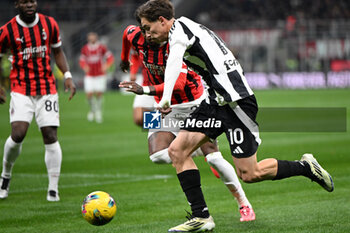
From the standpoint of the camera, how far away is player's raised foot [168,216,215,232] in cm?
579

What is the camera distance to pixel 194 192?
19.3 feet

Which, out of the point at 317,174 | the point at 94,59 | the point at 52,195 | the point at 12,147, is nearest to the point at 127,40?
the point at 12,147

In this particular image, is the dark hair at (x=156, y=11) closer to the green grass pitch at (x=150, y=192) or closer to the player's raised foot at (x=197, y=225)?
the player's raised foot at (x=197, y=225)

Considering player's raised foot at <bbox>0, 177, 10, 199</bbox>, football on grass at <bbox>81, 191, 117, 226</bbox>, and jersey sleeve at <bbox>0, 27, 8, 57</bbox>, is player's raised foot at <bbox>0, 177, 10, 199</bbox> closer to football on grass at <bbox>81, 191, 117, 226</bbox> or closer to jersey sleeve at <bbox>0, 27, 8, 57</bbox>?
jersey sleeve at <bbox>0, 27, 8, 57</bbox>

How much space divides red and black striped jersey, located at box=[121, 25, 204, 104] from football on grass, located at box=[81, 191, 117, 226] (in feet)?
4.18

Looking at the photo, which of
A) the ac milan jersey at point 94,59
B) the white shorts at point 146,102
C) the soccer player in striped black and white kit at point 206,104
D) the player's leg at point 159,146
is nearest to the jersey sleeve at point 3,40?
the player's leg at point 159,146

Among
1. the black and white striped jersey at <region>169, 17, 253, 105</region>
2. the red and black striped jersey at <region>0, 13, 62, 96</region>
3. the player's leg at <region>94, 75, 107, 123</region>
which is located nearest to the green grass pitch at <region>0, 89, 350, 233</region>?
the black and white striped jersey at <region>169, 17, 253, 105</region>

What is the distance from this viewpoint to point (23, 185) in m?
8.99

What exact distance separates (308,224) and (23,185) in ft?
14.7

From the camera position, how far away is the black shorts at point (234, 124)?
223 inches

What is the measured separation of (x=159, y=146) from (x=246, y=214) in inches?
46.3

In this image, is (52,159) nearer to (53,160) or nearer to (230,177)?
(53,160)

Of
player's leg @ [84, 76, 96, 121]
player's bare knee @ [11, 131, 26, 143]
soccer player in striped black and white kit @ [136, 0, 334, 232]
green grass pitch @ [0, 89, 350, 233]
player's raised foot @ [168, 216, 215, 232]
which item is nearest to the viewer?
soccer player in striped black and white kit @ [136, 0, 334, 232]

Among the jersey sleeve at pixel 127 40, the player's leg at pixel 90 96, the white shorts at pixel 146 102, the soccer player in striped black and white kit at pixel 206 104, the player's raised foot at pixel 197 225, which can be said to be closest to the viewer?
the soccer player in striped black and white kit at pixel 206 104
